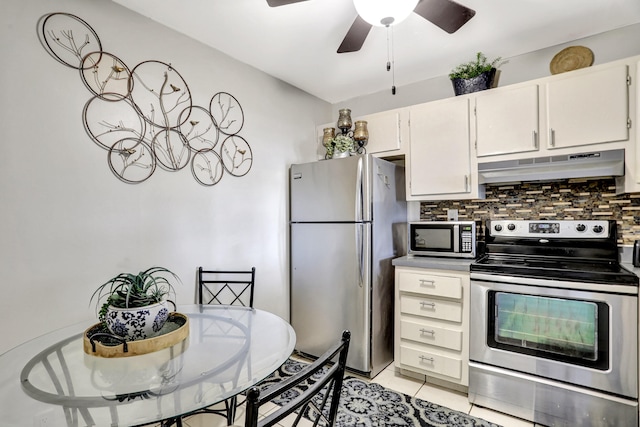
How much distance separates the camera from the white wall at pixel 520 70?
7.16 feet

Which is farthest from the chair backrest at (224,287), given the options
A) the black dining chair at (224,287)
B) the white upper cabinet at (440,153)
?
the white upper cabinet at (440,153)

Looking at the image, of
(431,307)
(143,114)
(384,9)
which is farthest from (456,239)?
(143,114)

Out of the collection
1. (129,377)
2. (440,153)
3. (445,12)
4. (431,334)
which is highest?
(445,12)

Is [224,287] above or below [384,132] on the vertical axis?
below

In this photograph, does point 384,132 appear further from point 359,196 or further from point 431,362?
point 431,362

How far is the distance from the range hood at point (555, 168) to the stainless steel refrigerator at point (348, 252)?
758 millimetres

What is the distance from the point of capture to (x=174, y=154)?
7.00ft

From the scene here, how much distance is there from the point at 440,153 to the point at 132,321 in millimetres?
2310

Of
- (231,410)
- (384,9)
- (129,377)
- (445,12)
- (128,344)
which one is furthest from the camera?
(231,410)

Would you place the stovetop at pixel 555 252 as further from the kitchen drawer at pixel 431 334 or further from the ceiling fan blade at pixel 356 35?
the ceiling fan blade at pixel 356 35

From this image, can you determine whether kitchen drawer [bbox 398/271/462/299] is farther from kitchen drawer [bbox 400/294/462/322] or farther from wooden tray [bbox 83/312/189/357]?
wooden tray [bbox 83/312/189/357]

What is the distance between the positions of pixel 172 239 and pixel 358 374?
172cm

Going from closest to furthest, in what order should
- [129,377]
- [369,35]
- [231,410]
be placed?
1. [129,377]
2. [231,410]
3. [369,35]

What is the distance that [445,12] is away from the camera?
1.63m
